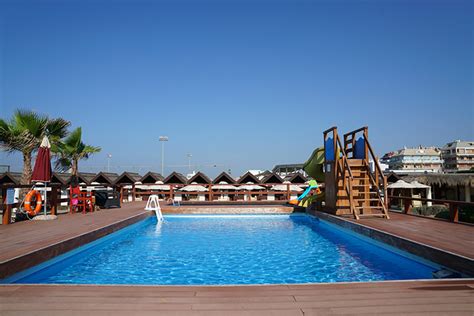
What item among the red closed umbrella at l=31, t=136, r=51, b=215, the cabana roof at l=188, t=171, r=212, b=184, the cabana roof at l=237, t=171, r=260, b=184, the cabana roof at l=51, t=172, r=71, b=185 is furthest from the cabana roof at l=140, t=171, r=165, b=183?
the red closed umbrella at l=31, t=136, r=51, b=215

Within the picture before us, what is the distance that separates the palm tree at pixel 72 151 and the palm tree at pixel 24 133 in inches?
162

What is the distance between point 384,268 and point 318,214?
5.70 meters

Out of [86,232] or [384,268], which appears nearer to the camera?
[384,268]

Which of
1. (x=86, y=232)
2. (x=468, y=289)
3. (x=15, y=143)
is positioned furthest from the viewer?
(x=15, y=143)

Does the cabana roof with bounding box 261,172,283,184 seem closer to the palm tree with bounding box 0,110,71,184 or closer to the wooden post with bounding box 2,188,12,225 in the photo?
the palm tree with bounding box 0,110,71,184

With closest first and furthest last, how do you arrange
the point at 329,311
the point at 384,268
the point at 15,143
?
the point at 329,311 → the point at 384,268 → the point at 15,143

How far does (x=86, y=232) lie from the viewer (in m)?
6.99

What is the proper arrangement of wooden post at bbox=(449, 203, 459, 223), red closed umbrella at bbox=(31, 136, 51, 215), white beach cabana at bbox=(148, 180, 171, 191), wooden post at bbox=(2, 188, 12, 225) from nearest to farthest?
1. wooden post at bbox=(449, 203, 459, 223)
2. wooden post at bbox=(2, 188, 12, 225)
3. red closed umbrella at bbox=(31, 136, 51, 215)
4. white beach cabana at bbox=(148, 180, 171, 191)

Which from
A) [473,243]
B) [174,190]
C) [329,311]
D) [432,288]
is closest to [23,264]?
[329,311]

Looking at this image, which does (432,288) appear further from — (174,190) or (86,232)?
(174,190)

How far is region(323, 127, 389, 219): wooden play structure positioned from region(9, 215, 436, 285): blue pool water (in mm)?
918

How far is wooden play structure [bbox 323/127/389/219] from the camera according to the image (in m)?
9.61

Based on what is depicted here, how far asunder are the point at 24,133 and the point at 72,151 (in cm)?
625

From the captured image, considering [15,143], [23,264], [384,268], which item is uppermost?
[15,143]
